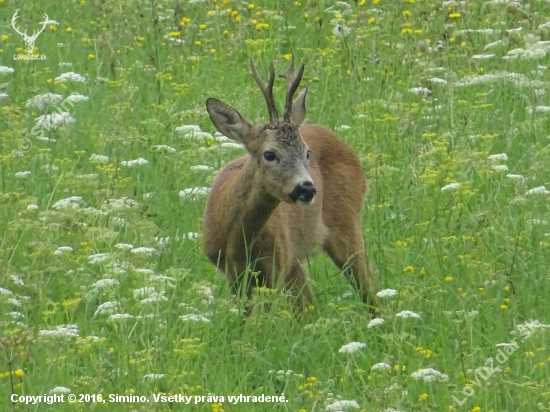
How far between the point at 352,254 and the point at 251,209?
38.7 inches

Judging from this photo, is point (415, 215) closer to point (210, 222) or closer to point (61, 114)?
point (210, 222)

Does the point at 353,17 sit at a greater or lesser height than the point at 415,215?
greater

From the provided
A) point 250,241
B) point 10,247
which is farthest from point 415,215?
point 10,247

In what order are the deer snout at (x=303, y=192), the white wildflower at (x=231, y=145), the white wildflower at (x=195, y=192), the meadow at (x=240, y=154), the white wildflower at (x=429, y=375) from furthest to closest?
1. the white wildflower at (x=195, y=192)
2. the white wildflower at (x=231, y=145)
3. the deer snout at (x=303, y=192)
4. the meadow at (x=240, y=154)
5. the white wildflower at (x=429, y=375)

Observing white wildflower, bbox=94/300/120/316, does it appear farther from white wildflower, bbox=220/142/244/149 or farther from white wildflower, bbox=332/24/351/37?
white wildflower, bbox=332/24/351/37

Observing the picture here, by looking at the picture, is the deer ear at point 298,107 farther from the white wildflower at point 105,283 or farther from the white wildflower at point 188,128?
the white wildflower at point 105,283

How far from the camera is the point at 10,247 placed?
666 cm

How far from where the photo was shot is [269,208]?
6926 mm

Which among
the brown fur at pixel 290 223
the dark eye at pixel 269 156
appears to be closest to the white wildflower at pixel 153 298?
the brown fur at pixel 290 223

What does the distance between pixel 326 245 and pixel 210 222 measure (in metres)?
0.96

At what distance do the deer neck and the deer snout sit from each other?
25 centimetres

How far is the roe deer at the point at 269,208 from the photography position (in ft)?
22.2

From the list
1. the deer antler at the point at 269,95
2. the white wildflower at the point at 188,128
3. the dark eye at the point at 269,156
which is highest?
the deer antler at the point at 269,95

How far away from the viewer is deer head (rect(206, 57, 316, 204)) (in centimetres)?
666
